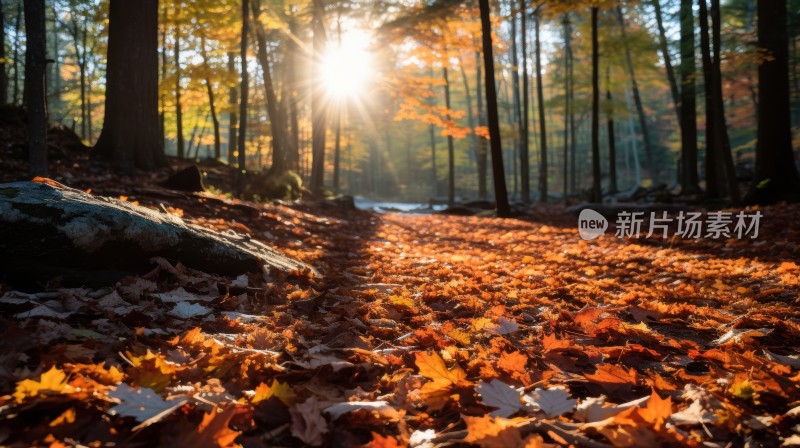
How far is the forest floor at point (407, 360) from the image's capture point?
1315 millimetres

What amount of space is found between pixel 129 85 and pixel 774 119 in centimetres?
1214

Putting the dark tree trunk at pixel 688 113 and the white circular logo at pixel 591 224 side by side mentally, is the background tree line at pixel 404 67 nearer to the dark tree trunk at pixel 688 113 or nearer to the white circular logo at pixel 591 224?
the dark tree trunk at pixel 688 113

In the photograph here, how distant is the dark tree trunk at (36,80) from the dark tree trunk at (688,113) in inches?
607

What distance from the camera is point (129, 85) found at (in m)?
8.03

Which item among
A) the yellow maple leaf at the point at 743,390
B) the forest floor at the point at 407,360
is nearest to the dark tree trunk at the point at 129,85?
the forest floor at the point at 407,360

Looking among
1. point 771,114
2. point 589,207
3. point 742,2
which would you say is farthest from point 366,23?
point 742,2

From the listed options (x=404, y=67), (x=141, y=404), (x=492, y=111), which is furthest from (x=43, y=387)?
(x=404, y=67)

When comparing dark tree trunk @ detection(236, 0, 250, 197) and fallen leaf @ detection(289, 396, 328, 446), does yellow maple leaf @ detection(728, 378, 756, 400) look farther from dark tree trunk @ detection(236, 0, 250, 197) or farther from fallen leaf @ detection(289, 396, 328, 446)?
dark tree trunk @ detection(236, 0, 250, 197)

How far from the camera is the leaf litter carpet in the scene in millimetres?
1313

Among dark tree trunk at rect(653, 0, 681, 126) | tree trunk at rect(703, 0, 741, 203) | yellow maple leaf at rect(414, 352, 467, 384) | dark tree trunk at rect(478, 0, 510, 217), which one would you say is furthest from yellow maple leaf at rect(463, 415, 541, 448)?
dark tree trunk at rect(653, 0, 681, 126)

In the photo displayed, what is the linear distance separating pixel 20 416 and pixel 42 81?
5801 millimetres

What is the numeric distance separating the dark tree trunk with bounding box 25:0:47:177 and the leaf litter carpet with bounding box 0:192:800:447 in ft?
13.5

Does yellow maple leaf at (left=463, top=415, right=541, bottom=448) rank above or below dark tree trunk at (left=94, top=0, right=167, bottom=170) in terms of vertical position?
below

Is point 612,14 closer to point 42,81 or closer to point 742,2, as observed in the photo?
point 742,2
